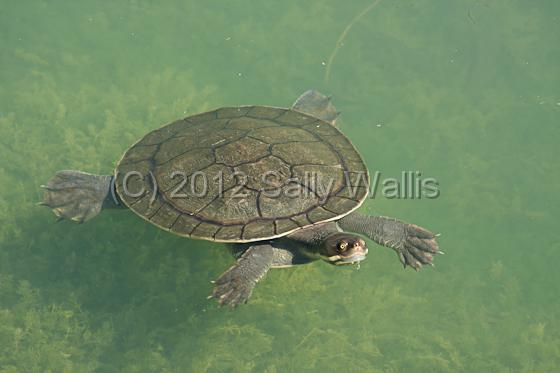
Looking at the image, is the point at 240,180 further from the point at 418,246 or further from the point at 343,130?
the point at 343,130

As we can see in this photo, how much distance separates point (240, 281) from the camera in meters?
3.69

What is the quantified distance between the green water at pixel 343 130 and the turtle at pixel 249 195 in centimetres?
51

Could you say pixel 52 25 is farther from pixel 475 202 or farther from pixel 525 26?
pixel 525 26

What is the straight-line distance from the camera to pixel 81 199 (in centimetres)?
446

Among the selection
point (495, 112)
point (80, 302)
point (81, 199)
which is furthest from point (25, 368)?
point (495, 112)

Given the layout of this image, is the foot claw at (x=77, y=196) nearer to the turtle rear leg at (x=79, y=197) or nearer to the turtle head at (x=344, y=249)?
the turtle rear leg at (x=79, y=197)

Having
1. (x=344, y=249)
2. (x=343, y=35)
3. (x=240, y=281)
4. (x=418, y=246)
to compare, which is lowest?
(x=240, y=281)

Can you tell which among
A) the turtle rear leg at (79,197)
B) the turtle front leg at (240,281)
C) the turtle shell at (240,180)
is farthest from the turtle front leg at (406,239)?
the turtle rear leg at (79,197)

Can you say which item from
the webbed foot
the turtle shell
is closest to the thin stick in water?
the turtle shell

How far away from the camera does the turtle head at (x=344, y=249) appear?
3.40 metres

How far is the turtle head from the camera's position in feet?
11.1

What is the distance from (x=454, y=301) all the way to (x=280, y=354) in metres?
1.66

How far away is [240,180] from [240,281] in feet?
2.52

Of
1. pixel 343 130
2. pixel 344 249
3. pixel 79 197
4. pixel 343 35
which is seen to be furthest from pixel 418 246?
pixel 343 35
